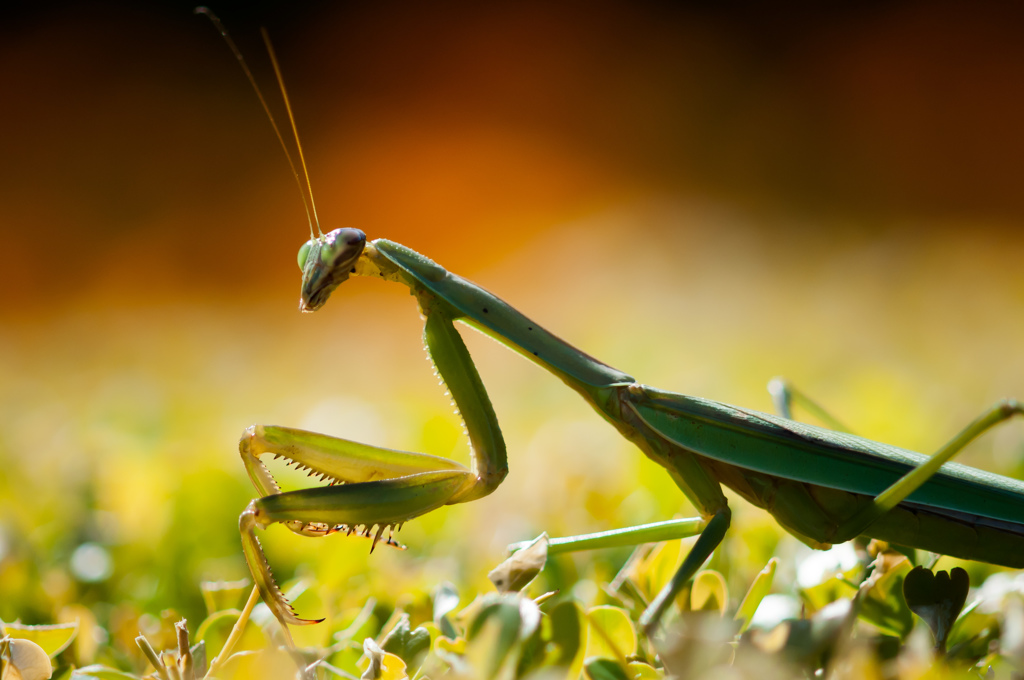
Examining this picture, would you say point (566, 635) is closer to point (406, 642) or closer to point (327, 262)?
point (406, 642)

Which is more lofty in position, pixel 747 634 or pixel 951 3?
pixel 951 3

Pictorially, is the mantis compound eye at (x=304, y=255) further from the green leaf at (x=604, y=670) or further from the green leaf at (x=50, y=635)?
the green leaf at (x=604, y=670)

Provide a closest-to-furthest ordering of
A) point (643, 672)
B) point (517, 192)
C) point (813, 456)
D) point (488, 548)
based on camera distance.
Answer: point (643, 672) → point (813, 456) → point (488, 548) → point (517, 192)

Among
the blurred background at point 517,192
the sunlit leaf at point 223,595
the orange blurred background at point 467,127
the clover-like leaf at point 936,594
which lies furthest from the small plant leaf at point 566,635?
the orange blurred background at point 467,127

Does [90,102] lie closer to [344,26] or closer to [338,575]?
[344,26]

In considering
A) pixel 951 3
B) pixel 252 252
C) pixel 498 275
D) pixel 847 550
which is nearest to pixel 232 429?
pixel 847 550

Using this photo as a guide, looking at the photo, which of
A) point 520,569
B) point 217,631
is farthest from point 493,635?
point 217,631

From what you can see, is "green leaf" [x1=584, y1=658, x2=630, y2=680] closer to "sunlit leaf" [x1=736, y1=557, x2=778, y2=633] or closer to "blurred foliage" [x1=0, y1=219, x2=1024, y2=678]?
"blurred foliage" [x1=0, y1=219, x2=1024, y2=678]
